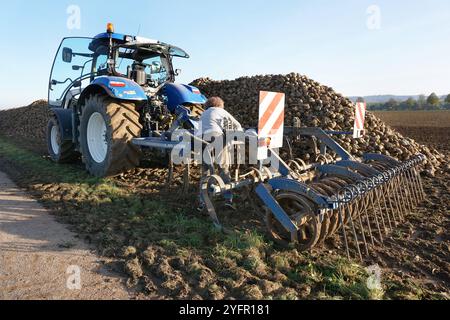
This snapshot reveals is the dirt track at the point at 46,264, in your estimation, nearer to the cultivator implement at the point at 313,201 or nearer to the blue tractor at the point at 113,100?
the cultivator implement at the point at 313,201

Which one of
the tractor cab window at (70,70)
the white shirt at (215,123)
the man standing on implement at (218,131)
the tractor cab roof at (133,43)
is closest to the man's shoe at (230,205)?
the man standing on implement at (218,131)

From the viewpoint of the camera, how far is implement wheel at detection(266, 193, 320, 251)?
286 centimetres

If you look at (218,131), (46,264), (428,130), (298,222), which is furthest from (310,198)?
(428,130)

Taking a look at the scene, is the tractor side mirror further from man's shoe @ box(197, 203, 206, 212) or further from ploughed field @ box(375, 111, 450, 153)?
ploughed field @ box(375, 111, 450, 153)

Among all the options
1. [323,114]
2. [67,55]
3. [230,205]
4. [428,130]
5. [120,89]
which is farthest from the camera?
[428,130]

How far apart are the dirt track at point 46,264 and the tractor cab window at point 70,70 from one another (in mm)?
2965

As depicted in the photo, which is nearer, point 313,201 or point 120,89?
point 313,201

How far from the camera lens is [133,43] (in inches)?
215

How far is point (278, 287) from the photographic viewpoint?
2410 mm

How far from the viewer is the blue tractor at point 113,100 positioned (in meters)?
4.73

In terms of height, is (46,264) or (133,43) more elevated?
(133,43)

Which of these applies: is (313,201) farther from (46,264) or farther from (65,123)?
(65,123)

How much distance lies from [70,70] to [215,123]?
3.83 meters
